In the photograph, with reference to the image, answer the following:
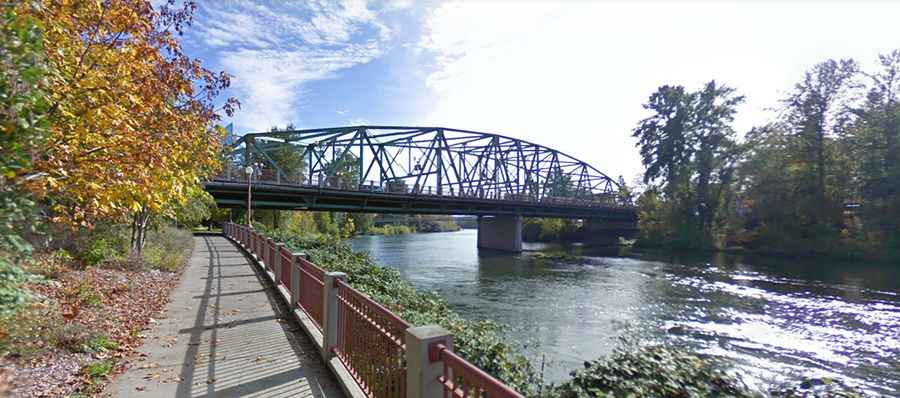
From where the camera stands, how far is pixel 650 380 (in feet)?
14.5

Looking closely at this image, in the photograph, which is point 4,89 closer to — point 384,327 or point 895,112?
point 384,327

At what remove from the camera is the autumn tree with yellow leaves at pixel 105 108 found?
477 centimetres

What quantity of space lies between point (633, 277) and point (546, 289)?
24.3 feet

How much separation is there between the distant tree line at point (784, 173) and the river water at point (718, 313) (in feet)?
22.5

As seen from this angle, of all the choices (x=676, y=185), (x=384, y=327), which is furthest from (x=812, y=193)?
(x=384, y=327)

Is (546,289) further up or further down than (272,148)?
further down

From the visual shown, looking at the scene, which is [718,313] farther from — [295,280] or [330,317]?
[330,317]

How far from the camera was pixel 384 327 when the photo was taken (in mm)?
4059

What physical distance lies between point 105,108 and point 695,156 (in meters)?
52.9

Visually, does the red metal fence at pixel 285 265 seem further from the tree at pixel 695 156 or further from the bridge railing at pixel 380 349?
the tree at pixel 695 156

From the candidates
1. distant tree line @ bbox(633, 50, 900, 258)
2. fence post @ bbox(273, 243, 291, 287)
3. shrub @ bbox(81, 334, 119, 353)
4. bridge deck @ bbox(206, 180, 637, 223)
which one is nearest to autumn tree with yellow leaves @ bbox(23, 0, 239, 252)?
shrub @ bbox(81, 334, 119, 353)

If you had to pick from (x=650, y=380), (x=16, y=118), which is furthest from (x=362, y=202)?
(x=650, y=380)

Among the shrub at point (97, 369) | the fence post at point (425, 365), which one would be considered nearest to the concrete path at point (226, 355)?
the shrub at point (97, 369)

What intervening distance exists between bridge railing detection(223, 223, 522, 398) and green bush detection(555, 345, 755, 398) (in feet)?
5.06
